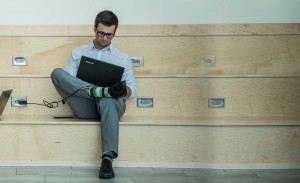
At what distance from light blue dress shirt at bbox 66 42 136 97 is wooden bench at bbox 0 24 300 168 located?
0.53 ft

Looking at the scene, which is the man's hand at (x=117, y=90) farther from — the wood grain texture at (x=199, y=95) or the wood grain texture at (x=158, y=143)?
the wood grain texture at (x=199, y=95)

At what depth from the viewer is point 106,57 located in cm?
299

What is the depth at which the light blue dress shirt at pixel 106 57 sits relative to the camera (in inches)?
116

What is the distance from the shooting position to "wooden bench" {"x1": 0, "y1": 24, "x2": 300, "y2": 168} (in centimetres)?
277

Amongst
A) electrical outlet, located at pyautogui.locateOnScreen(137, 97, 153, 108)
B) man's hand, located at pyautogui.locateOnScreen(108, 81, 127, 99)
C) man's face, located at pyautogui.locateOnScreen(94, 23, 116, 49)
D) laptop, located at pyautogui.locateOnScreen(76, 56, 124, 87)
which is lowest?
electrical outlet, located at pyautogui.locateOnScreen(137, 97, 153, 108)

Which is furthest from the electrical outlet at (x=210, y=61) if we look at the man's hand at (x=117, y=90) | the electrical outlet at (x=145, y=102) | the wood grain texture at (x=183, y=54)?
the man's hand at (x=117, y=90)

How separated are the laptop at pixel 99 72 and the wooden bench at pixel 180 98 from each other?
7.8 inches

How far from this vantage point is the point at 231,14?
3367 mm

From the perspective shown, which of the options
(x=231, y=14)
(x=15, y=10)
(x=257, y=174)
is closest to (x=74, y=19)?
(x=15, y=10)

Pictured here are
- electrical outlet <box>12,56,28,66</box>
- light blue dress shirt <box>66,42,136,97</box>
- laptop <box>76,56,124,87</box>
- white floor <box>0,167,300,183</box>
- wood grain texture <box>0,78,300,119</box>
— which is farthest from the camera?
electrical outlet <box>12,56,28,66</box>

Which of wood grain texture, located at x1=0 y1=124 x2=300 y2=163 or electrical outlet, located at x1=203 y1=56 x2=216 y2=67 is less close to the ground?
electrical outlet, located at x1=203 y1=56 x2=216 y2=67

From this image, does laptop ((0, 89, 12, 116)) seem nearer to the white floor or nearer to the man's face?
the white floor

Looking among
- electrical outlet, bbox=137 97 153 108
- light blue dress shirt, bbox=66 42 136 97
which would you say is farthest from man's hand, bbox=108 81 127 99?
electrical outlet, bbox=137 97 153 108

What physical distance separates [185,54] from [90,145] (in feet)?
2.63
